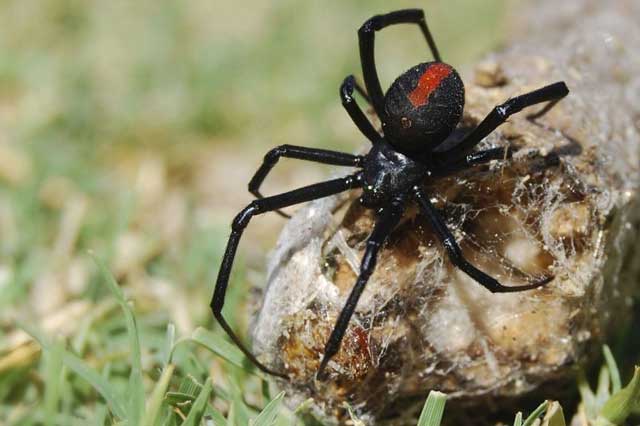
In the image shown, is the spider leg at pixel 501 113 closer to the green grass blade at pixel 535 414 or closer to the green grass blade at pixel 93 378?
the green grass blade at pixel 535 414

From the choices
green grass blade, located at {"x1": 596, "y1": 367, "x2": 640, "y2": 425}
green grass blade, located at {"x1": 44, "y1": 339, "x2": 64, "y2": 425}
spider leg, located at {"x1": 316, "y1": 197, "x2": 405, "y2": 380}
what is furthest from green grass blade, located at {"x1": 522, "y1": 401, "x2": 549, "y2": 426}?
green grass blade, located at {"x1": 44, "y1": 339, "x2": 64, "y2": 425}

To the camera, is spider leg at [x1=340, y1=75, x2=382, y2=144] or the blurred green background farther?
the blurred green background

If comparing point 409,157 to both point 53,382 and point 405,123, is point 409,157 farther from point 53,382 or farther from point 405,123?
point 53,382

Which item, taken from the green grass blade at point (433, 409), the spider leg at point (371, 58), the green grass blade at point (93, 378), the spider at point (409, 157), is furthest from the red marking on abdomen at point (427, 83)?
the green grass blade at point (93, 378)

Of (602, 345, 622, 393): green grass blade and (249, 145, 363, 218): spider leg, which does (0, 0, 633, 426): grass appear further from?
(249, 145, 363, 218): spider leg

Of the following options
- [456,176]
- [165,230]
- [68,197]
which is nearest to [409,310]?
[456,176]
